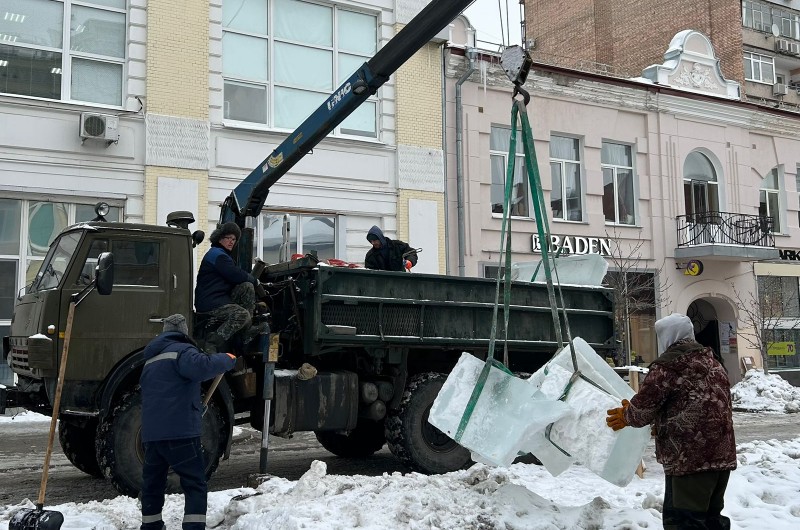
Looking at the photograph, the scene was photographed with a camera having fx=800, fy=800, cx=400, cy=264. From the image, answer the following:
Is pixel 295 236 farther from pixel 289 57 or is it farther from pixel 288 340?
pixel 288 340

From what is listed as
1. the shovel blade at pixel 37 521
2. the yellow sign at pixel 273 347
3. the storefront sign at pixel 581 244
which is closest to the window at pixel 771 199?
the storefront sign at pixel 581 244

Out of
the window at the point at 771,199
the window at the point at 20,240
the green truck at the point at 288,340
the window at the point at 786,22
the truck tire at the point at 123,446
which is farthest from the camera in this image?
the window at the point at 786,22

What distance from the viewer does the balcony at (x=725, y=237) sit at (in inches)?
821

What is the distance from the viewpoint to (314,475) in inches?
255

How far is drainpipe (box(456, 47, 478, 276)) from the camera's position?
56.7 feet

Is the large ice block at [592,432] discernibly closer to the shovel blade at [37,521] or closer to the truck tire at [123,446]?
the shovel blade at [37,521]

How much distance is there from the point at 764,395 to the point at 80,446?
15.2m

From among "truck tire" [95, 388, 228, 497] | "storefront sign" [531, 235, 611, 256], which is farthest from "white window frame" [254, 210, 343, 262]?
"truck tire" [95, 388, 228, 497]

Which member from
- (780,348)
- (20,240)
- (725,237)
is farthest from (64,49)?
(780,348)

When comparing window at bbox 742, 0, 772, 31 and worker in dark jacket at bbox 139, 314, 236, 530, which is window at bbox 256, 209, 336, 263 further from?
window at bbox 742, 0, 772, 31

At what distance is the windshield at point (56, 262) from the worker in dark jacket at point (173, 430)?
2.30 m

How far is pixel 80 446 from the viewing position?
8266mm

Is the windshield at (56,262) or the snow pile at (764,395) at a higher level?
the windshield at (56,262)

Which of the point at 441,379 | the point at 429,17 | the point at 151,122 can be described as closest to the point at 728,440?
the point at 441,379
